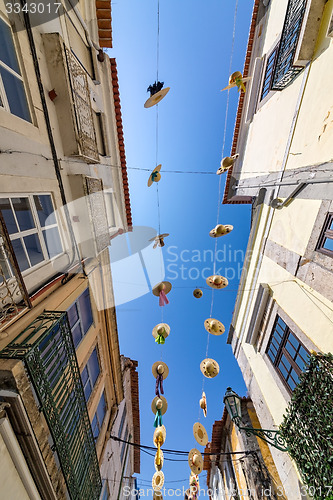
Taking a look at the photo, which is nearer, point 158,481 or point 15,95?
point 15,95

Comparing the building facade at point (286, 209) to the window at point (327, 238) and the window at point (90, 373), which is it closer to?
the window at point (327, 238)

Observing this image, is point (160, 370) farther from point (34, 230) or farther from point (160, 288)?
point (34, 230)

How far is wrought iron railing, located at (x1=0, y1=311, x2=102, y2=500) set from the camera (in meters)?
3.50

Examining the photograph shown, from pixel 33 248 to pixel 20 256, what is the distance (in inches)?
16.5

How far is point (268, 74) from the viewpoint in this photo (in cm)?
713

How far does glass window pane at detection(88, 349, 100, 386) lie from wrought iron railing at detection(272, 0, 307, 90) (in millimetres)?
10443

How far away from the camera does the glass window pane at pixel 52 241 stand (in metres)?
4.94

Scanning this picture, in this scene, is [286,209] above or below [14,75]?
below

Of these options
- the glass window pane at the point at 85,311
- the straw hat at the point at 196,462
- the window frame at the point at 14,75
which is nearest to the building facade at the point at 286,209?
the straw hat at the point at 196,462

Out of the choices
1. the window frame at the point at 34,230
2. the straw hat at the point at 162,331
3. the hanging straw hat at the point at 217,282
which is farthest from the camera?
the hanging straw hat at the point at 217,282

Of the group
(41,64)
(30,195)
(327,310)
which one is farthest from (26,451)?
(41,64)

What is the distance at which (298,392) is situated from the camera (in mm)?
4289

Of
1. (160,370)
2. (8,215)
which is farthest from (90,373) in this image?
(8,215)

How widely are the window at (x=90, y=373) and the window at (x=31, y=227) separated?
4.00 meters
